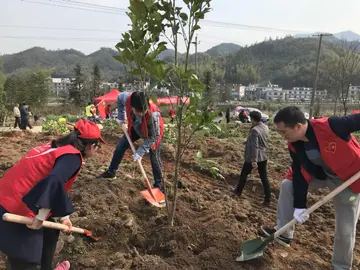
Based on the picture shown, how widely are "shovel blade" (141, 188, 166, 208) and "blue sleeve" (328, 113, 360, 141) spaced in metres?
2.21

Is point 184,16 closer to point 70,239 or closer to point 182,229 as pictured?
point 182,229

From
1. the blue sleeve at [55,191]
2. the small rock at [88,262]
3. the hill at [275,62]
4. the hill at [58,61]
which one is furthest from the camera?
the hill at [58,61]

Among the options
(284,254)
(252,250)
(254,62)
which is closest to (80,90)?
(284,254)

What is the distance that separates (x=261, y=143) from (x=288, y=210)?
1.68 meters

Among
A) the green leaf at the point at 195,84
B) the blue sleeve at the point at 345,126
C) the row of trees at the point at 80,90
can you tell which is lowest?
the row of trees at the point at 80,90

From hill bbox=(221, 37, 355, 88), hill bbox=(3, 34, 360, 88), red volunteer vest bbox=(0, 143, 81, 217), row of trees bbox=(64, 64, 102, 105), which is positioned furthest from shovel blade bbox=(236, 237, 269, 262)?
hill bbox=(221, 37, 355, 88)

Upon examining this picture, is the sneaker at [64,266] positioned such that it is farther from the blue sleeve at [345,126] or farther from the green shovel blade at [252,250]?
the blue sleeve at [345,126]

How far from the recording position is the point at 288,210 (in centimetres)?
326

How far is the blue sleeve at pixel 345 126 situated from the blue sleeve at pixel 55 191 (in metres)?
2.06

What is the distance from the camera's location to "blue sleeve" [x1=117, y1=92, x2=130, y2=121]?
492 cm

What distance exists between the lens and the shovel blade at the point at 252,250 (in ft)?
9.32

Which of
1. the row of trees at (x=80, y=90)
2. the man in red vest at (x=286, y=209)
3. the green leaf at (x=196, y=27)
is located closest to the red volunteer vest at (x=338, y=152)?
the man in red vest at (x=286, y=209)

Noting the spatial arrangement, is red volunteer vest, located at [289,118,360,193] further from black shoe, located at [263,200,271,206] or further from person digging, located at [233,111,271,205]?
black shoe, located at [263,200,271,206]

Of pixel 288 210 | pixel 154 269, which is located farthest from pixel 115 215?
pixel 288 210
